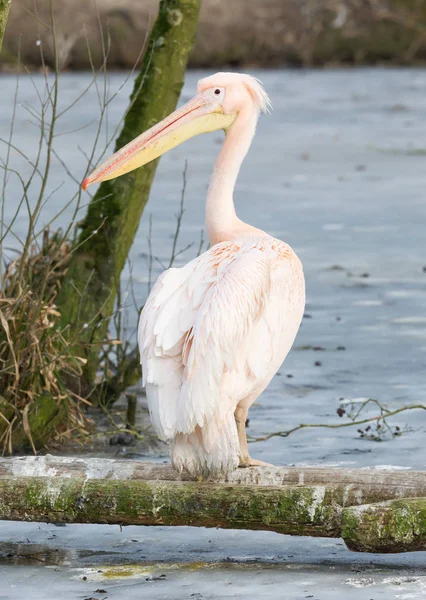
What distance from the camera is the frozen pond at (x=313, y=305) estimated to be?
330 cm

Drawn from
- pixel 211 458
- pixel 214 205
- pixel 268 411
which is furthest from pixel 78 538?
pixel 268 411

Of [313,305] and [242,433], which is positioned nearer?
[242,433]

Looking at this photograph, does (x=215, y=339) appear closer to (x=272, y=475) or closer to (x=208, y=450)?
(x=208, y=450)

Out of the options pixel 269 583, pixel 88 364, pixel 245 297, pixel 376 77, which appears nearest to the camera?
pixel 269 583

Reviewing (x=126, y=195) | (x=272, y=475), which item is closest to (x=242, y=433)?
(x=272, y=475)

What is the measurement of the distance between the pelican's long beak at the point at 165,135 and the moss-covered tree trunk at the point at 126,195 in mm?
986

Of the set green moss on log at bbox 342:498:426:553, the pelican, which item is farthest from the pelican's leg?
green moss on log at bbox 342:498:426:553

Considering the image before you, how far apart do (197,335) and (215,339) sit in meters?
0.05

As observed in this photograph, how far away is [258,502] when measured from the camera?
3.28 meters

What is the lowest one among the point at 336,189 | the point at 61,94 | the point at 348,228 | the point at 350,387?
the point at 350,387

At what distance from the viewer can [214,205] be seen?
13.3 ft

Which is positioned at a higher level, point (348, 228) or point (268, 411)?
point (348, 228)

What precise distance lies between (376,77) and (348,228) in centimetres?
852

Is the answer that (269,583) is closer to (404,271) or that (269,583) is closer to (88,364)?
(88,364)
